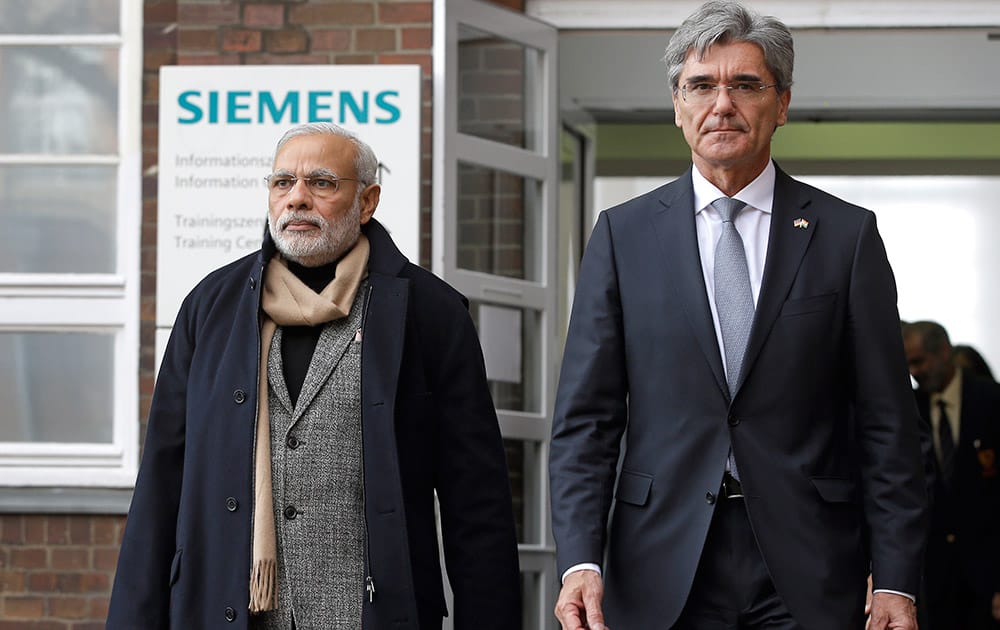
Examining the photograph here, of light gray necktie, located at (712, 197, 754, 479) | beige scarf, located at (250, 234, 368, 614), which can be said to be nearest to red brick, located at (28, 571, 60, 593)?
beige scarf, located at (250, 234, 368, 614)

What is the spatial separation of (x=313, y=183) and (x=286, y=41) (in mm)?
2604

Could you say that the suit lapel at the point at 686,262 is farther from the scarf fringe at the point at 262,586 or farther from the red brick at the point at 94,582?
the red brick at the point at 94,582

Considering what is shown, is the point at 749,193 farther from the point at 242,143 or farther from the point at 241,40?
the point at 241,40

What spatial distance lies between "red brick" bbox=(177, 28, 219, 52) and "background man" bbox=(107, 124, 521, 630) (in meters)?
2.57

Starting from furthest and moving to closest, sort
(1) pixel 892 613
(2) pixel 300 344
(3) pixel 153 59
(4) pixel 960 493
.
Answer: (4) pixel 960 493 → (3) pixel 153 59 → (2) pixel 300 344 → (1) pixel 892 613

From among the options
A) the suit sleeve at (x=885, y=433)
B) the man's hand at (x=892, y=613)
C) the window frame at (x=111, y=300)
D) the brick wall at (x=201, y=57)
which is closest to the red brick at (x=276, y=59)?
the brick wall at (x=201, y=57)

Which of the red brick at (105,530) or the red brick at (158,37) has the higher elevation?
the red brick at (158,37)

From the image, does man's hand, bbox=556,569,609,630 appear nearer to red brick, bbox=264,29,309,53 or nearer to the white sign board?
the white sign board

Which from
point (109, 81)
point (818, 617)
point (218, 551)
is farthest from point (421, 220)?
point (818, 617)

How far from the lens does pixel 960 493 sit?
7.65m

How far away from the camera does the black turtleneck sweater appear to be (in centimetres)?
383

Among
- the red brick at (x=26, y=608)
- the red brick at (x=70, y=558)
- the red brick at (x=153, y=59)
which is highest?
the red brick at (x=153, y=59)

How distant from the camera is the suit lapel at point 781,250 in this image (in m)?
3.42

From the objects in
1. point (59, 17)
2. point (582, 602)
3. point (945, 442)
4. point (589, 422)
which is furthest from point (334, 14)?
point (582, 602)
